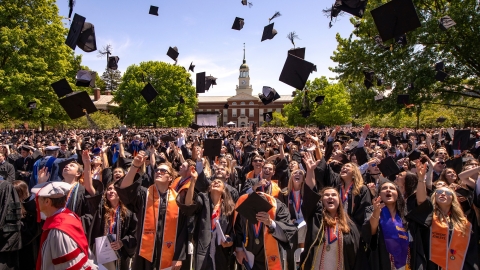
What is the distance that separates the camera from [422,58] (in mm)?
17172

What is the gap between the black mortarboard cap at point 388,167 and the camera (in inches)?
219

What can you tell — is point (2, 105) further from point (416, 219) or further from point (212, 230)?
point (416, 219)

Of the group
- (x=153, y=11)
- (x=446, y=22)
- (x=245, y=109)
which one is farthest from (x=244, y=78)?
(x=153, y=11)

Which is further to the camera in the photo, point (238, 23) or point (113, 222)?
point (238, 23)

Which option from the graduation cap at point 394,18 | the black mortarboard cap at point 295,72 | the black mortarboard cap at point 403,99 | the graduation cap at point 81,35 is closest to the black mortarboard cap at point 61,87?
the graduation cap at point 81,35

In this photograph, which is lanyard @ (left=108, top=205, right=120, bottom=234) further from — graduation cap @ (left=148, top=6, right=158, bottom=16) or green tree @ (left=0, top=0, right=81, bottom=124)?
green tree @ (left=0, top=0, right=81, bottom=124)

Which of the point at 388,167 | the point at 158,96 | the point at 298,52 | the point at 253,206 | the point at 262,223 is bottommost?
the point at 262,223

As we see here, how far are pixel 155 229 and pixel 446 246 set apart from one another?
2.90 m

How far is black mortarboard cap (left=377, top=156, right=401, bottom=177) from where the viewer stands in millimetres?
5551

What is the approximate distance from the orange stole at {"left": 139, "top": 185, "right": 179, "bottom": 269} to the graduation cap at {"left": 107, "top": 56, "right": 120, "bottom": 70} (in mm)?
11030

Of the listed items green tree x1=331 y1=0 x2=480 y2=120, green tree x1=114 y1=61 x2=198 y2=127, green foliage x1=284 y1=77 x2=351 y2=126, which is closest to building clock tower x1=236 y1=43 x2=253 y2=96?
green foliage x1=284 y1=77 x2=351 y2=126

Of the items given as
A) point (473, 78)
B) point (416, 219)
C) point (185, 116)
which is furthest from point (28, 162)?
point (185, 116)

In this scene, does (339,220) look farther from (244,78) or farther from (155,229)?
(244,78)

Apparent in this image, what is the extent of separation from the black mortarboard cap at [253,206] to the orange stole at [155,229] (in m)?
0.92
